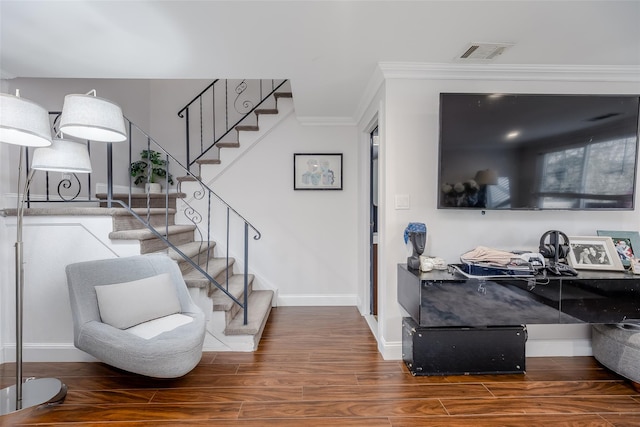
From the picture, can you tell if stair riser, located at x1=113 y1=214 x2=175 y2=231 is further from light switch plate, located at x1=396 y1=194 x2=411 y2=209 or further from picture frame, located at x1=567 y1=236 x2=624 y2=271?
picture frame, located at x1=567 y1=236 x2=624 y2=271

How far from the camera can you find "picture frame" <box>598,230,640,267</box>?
7.89 ft

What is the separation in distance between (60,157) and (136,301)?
3.60ft

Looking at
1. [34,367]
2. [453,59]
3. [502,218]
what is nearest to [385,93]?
[453,59]

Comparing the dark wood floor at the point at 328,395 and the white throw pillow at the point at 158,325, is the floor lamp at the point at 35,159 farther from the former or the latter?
the white throw pillow at the point at 158,325

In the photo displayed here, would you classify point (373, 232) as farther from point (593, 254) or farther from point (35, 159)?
point (35, 159)

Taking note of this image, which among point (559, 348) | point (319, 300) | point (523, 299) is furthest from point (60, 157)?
point (559, 348)

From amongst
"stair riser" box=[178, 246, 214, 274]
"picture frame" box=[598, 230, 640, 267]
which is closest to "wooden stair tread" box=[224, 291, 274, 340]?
"stair riser" box=[178, 246, 214, 274]

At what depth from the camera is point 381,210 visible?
2654 millimetres

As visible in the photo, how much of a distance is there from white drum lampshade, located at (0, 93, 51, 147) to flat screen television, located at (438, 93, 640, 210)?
2.47m

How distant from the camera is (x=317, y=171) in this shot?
394 centimetres

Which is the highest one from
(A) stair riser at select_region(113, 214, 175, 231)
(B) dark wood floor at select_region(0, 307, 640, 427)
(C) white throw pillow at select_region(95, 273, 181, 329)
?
(A) stair riser at select_region(113, 214, 175, 231)

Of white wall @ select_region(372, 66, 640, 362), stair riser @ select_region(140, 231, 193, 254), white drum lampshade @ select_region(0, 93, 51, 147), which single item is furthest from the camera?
stair riser @ select_region(140, 231, 193, 254)

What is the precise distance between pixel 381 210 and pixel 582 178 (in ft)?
4.87

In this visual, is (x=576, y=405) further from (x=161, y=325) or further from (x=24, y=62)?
(x=24, y=62)
